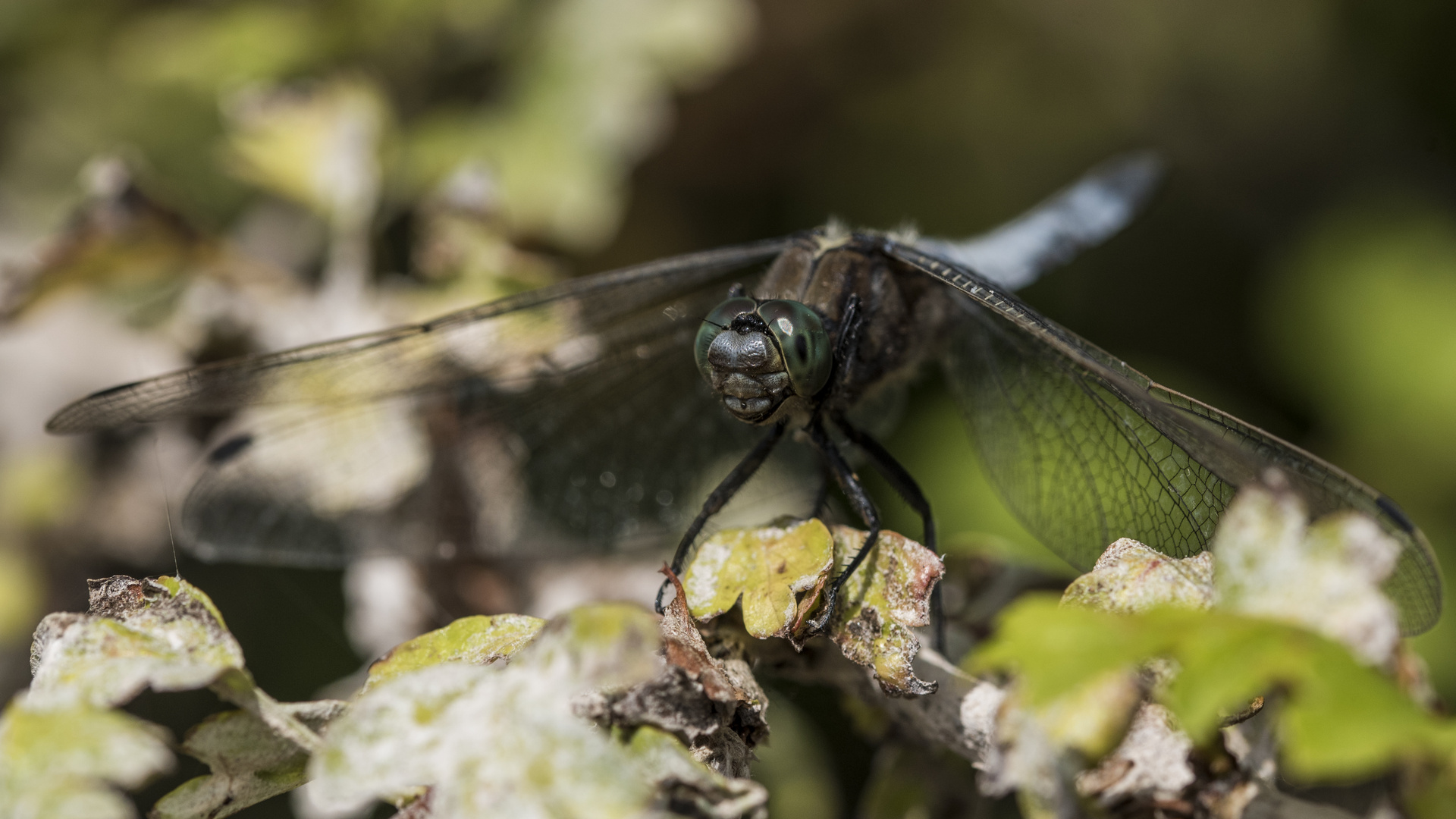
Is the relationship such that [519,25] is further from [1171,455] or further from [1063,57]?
[1171,455]

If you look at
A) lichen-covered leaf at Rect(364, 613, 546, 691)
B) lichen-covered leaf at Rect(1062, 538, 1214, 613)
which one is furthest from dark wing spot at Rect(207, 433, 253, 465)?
lichen-covered leaf at Rect(1062, 538, 1214, 613)

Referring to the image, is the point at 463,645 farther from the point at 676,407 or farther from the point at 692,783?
the point at 676,407

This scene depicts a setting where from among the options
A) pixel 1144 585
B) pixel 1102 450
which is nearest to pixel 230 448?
pixel 1102 450

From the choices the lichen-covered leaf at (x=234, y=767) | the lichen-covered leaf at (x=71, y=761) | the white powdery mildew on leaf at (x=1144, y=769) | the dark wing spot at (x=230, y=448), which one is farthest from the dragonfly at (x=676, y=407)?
the lichen-covered leaf at (x=71, y=761)

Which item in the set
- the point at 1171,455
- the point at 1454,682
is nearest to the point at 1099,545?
the point at 1171,455

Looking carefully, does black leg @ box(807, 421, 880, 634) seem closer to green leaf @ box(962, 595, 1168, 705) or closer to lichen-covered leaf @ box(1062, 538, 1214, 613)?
lichen-covered leaf @ box(1062, 538, 1214, 613)
